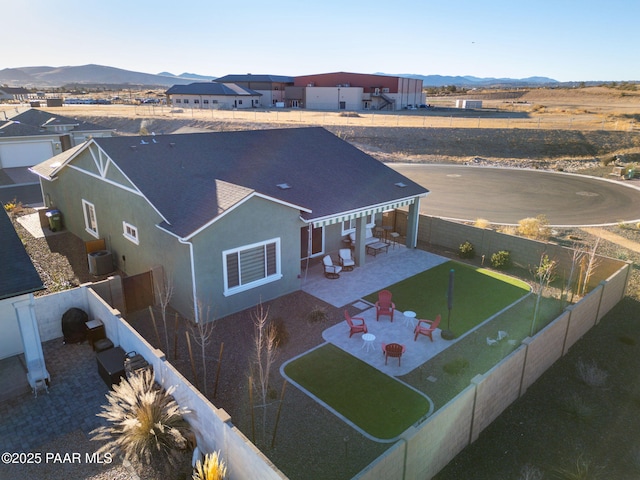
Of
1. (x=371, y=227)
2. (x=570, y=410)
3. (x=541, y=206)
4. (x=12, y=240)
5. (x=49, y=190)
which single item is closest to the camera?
(x=570, y=410)

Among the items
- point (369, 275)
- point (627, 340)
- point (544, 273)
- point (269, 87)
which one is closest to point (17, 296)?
point (369, 275)

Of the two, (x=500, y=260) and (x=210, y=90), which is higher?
(x=210, y=90)

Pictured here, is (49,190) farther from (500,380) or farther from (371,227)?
(500,380)

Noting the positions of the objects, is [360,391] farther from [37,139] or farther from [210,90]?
[210,90]

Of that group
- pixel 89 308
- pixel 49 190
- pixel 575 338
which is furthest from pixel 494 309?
pixel 49 190

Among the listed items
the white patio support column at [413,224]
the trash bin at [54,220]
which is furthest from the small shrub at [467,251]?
the trash bin at [54,220]
